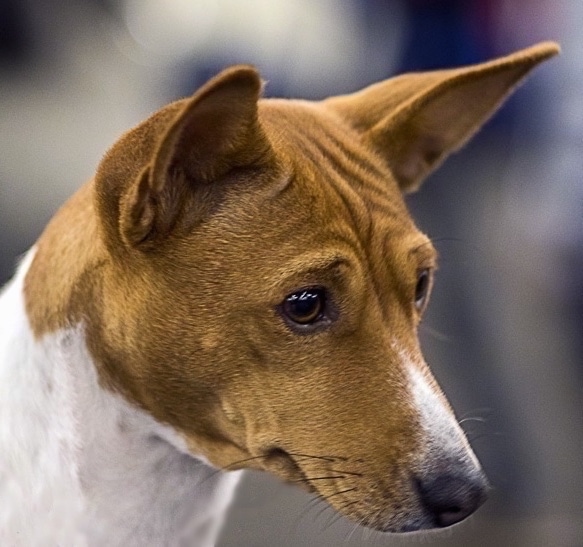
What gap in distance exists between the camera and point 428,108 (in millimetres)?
1136

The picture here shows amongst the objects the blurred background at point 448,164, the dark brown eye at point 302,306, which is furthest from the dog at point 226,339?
the blurred background at point 448,164

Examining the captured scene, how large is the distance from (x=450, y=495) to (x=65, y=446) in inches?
18.1

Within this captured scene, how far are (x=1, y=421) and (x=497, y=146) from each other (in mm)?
1327

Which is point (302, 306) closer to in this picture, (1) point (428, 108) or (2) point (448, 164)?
(1) point (428, 108)

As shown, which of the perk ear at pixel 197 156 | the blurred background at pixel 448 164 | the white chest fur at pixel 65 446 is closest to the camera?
the perk ear at pixel 197 156

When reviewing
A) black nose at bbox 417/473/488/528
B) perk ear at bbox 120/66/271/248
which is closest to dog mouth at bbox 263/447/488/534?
black nose at bbox 417/473/488/528

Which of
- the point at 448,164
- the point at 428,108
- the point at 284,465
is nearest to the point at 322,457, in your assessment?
the point at 284,465

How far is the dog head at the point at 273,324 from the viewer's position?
0.90m

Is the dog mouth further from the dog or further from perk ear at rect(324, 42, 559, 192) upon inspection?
perk ear at rect(324, 42, 559, 192)

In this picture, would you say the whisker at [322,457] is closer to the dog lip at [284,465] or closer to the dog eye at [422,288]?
the dog lip at [284,465]

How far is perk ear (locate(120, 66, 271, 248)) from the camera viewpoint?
2.67 feet

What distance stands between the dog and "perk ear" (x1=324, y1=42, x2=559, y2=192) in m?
0.05

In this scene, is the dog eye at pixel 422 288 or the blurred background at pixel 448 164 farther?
the blurred background at pixel 448 164

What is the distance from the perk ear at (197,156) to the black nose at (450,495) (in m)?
0.39
